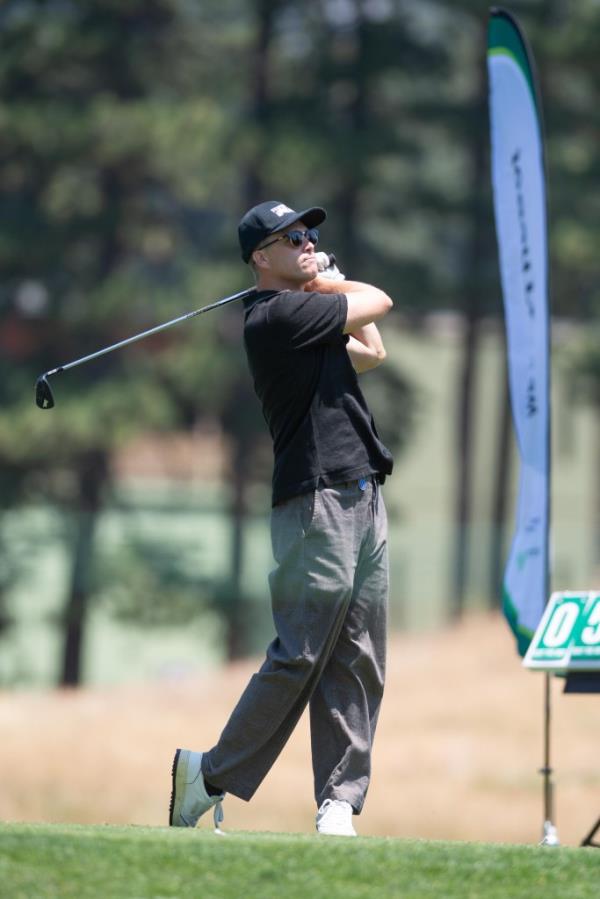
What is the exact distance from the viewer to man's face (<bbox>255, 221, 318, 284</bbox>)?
5.38 meters

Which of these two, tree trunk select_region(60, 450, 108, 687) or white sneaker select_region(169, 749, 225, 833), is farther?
tree trunk select_region(60, 450, 108, 687)

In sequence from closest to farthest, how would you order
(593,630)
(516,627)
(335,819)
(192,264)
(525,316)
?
(335,819), (593,630), (516,627), (525,316), (192,264)

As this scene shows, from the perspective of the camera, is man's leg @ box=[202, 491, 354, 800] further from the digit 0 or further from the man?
the digit 0

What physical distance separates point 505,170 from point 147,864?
4169 millimetres

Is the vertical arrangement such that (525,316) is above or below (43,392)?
above

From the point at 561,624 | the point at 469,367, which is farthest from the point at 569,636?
the point at 469,367

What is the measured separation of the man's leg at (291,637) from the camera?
17.2ft

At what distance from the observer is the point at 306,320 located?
17.2 feet

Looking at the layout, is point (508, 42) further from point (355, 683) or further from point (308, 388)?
point (355, 683)

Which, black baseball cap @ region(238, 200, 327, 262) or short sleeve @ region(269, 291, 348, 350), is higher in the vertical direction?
black baseball cap @ region(238, 200, 327, 262)

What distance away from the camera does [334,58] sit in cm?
2641

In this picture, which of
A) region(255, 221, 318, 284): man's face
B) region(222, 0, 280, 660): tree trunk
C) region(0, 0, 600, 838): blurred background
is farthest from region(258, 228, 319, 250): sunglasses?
region(222, 0, 280, 660): tree trunk

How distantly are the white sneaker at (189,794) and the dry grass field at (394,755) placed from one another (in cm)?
1093

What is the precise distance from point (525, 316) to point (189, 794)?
9.55 feet
